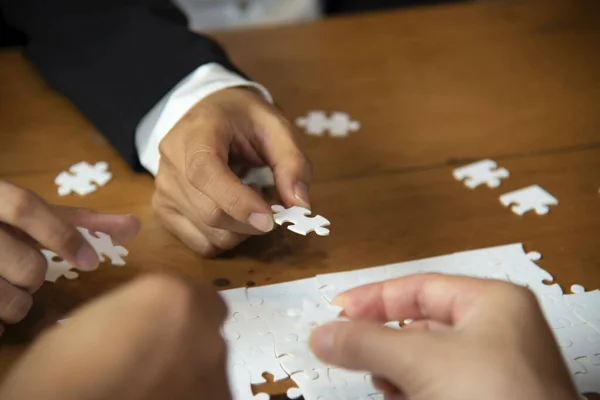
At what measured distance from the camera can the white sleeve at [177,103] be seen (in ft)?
3.43

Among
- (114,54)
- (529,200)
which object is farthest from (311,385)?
(114,54)

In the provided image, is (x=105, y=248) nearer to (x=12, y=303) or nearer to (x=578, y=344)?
(x=12, y=303)

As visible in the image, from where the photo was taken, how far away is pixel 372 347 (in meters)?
0.56

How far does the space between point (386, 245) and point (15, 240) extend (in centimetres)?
51

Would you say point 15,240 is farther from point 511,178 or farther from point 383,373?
point 511,178

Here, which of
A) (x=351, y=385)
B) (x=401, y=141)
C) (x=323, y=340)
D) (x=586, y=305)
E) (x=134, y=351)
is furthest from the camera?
(x=401, y=141)

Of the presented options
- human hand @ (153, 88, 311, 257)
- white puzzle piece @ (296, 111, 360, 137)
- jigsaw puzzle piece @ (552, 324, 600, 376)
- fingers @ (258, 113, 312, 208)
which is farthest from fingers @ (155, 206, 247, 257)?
jigsaw puzzle piece @ (552, 324, 600, 376)

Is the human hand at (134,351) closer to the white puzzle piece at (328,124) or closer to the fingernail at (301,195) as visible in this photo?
the fingernail at (301,195)

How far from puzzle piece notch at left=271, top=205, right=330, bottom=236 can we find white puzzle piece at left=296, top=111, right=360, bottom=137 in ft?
1.14

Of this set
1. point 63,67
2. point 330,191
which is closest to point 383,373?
point 330,191

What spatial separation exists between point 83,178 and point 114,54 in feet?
0.91

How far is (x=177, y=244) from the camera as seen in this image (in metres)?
0.97

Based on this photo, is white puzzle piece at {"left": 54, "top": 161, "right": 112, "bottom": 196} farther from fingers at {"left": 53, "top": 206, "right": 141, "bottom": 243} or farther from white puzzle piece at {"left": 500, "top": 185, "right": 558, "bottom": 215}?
white puzzle piece at {"left": 500, "top": 185, "right": 558, "bottom": 215}

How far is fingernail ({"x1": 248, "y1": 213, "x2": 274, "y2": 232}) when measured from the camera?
85 centimetres
